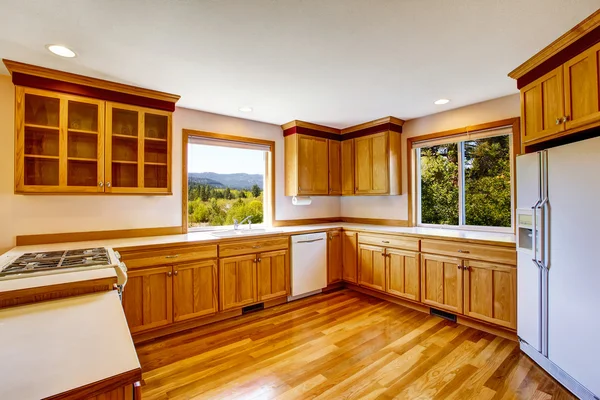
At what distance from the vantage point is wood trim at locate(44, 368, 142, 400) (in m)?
0.72

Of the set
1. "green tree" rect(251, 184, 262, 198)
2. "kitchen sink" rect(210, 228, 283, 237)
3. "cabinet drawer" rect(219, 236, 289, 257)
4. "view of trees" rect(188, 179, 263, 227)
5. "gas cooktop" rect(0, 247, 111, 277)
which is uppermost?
"green tree" rect(251, 184, 262, 198)

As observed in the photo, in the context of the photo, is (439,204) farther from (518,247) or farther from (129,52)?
(129,52)

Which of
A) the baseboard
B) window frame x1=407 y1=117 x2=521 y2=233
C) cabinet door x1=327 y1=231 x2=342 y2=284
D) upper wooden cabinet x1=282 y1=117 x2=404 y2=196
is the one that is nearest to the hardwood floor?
the baseboard

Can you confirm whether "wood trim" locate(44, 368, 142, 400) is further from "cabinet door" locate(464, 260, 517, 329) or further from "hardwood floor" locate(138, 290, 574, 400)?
"cabinet door" locate(464, 260, 517, 329)

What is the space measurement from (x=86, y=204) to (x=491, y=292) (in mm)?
3947

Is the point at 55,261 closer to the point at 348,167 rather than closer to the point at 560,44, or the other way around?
the point at 348,167

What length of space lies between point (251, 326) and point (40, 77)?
9.52 ft

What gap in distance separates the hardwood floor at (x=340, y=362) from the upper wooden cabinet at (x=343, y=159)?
5.79 ft

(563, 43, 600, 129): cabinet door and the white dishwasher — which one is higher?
(563, 43, 600, 129): cabinet door

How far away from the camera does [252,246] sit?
10.7 feet

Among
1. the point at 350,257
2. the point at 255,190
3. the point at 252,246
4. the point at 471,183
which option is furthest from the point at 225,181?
the point at 471,183

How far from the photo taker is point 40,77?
236 centimetres

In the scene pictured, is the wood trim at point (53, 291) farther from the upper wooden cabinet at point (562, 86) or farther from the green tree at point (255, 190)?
the upper wooden cabinet at point (562, 86)

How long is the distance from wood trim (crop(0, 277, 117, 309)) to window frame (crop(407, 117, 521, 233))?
350cm
